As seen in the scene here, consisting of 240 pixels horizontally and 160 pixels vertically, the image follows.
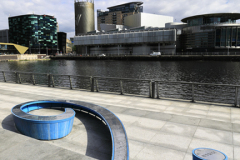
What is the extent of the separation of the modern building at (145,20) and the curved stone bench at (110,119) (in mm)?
148709

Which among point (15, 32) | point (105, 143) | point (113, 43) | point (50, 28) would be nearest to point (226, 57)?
point (113, 43)

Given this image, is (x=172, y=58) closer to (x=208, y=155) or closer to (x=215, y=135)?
(x=215, y=135)

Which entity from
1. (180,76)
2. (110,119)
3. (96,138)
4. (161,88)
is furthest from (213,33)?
(96,138)

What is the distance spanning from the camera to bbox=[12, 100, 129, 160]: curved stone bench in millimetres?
4789

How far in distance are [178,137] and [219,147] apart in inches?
46.4

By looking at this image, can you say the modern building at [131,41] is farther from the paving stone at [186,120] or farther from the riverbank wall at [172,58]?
the paving stone at [186,120]

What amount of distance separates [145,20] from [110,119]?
508 feet

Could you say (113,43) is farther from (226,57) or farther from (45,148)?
(45,148)

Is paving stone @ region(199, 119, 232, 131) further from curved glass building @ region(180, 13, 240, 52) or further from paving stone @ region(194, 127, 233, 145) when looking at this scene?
curved glass building @ region(180, 13, 240, 52)

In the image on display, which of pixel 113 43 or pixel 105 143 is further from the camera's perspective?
pixel 113 43

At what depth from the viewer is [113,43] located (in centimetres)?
13438

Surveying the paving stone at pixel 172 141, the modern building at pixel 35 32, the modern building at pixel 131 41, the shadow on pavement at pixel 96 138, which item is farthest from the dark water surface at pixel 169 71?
the modern building at pixel 35 32

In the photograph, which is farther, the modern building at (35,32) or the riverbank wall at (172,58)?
the modern building at (35,32)

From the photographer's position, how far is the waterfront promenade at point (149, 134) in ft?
15.8
